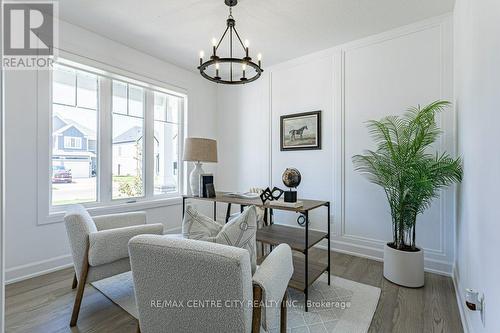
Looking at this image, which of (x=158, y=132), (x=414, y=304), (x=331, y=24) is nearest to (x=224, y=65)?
(x=158, y=132)

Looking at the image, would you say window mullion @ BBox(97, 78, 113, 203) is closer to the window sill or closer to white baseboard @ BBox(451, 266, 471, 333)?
the window sill

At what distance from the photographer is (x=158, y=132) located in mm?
3736

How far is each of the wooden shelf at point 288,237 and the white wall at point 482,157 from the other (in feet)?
3.38

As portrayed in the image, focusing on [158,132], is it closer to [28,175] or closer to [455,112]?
[28,175]

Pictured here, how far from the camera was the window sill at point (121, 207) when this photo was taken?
102 inches

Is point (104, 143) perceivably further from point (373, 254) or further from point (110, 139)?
point (373, 254)

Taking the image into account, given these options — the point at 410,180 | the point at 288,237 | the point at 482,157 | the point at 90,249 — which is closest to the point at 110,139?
the point at 90,249

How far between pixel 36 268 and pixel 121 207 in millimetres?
985

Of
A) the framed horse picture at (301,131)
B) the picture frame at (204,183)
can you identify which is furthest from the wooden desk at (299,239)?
the framed horse picture at (301,131)

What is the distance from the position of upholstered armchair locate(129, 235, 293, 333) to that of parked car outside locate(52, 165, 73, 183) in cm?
225

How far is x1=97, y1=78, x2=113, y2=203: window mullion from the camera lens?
3.04 m

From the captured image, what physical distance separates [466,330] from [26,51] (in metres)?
4.41

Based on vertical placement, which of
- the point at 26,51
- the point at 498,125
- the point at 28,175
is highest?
the point at 26,51

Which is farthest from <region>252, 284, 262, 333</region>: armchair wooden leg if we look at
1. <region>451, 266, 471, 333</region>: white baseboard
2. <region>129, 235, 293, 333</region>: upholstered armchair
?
<region>451, 266, 471, 333</region>: white baseboard
